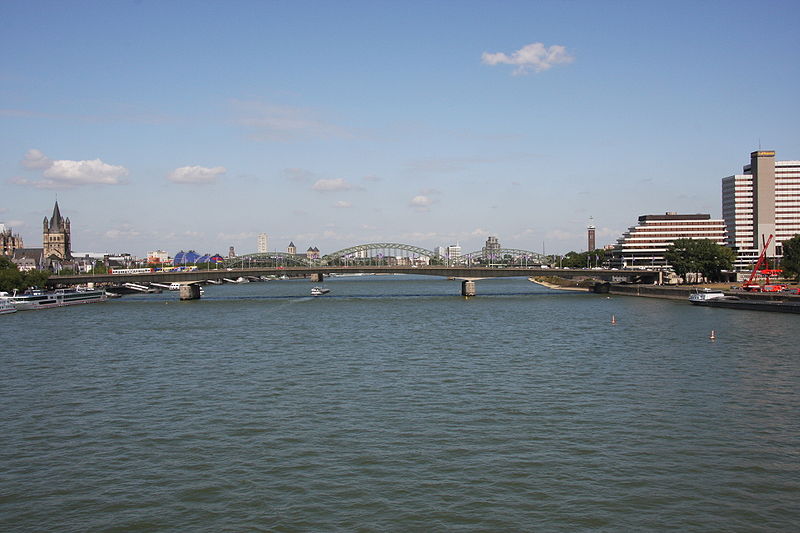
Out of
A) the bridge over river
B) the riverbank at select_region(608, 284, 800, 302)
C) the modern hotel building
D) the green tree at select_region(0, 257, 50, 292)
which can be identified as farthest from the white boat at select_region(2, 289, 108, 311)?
the modern hotel building

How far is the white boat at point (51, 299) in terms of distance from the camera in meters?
86.6

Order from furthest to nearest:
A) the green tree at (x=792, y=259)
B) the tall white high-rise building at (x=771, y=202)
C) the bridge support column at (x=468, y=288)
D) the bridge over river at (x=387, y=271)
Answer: the tall white high-rise building at (x=771, y=202), the bridge support column at (x=468, y=288), the bridge over river at (x=387, y=271), the green tree at (x=792, y=259)

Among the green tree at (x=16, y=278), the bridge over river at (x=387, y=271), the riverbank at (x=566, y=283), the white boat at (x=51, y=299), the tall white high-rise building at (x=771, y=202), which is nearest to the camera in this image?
the white boat at (x=51, y=299)

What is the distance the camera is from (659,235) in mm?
168500

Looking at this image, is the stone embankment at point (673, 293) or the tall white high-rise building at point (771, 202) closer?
the stone embankment at point (673, 293)

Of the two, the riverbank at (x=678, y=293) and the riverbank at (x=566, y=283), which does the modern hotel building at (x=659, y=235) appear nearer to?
the riverbank at (x=566, y=283)

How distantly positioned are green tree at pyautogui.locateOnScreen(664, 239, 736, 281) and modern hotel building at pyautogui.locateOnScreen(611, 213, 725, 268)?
54.7 m

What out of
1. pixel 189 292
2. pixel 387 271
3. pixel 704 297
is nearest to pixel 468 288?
pixel 387 271

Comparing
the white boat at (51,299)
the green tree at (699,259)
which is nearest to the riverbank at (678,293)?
the green tree at (699,259)

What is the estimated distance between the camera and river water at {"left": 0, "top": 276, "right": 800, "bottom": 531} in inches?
615

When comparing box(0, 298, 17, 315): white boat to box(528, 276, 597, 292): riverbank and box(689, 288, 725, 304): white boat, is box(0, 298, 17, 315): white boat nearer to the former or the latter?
box(689, 288, 725, 304): white boat

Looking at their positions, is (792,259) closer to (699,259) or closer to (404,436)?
(699,259)

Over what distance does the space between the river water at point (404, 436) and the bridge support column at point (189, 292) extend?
5893 cm

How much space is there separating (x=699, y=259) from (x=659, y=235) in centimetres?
6216
